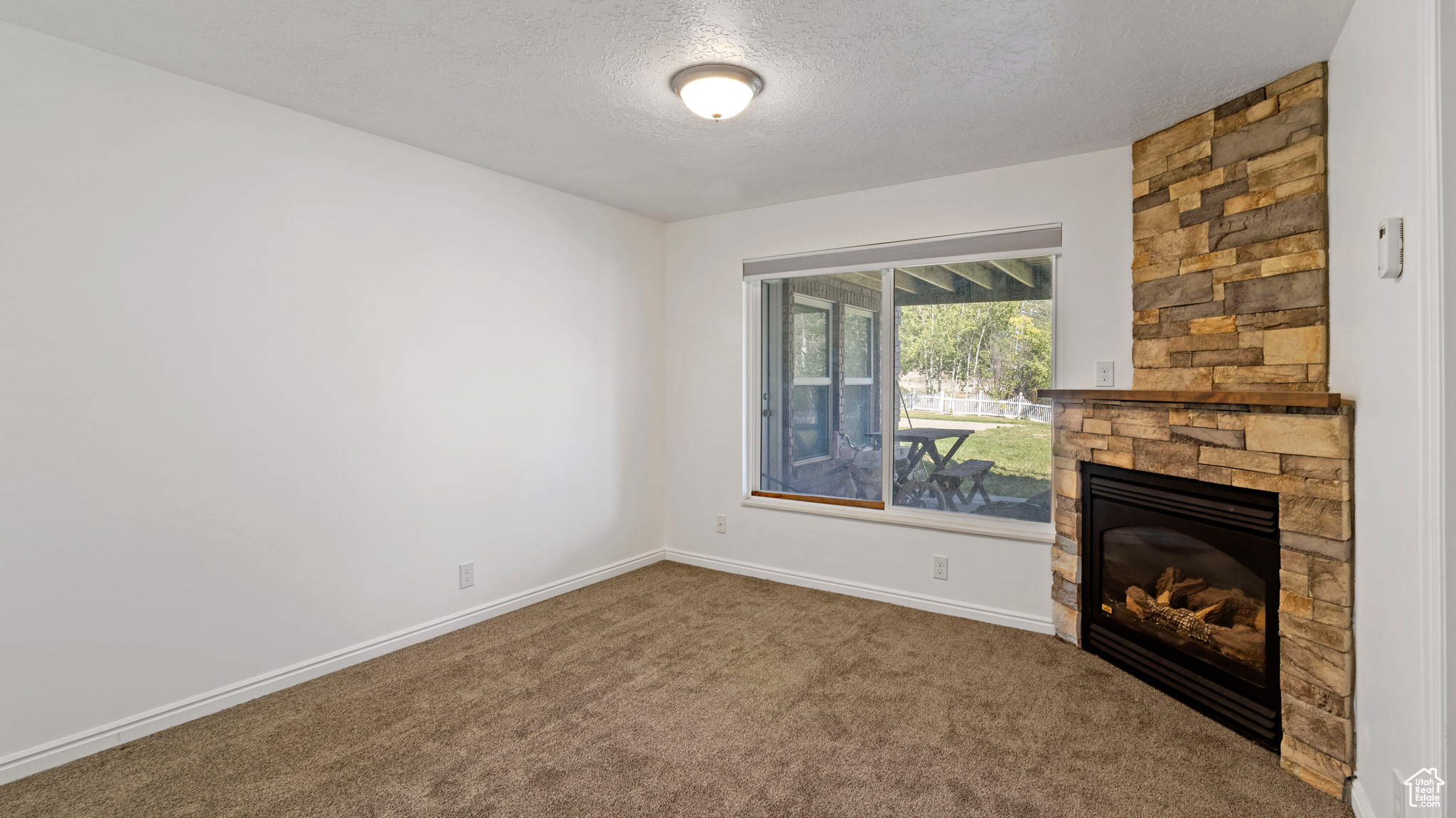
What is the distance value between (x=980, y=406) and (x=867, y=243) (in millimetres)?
1144

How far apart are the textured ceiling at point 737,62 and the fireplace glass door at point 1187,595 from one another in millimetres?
1776

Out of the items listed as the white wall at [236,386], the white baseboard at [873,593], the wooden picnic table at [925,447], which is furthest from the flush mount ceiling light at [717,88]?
the white baseboard at [873,593]

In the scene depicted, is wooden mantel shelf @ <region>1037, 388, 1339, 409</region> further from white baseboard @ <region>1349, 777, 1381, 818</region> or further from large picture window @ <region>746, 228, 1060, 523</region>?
white baseboard @ <region>1349, 777, 1381, 818</region>

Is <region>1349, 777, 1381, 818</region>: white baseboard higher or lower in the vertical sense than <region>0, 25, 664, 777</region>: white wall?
lower

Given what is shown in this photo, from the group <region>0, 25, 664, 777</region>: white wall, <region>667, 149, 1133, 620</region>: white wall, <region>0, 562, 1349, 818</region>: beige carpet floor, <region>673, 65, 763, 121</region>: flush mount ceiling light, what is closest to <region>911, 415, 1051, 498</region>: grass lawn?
<region>667, 149, 1133, 620</region>: white wall

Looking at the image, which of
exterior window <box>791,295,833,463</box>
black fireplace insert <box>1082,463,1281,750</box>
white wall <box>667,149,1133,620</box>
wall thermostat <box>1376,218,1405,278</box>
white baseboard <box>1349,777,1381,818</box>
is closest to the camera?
wall thermostat <box>1376,218,1405,278</box>

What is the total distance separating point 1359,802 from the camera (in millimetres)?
1896

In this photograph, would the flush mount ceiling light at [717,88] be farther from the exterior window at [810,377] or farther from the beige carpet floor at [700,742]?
the beige carpet floor at [700,742]

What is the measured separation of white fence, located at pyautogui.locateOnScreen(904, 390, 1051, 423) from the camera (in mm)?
3488

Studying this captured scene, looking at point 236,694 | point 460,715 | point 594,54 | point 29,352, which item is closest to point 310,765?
point 460,715

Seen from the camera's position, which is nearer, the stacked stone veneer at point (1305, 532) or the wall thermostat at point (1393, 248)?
the wall thermostat at point (1393, 248)

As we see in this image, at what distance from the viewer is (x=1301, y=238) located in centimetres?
235

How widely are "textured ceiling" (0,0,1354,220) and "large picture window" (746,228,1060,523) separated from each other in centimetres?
76

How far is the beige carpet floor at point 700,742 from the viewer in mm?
1980
